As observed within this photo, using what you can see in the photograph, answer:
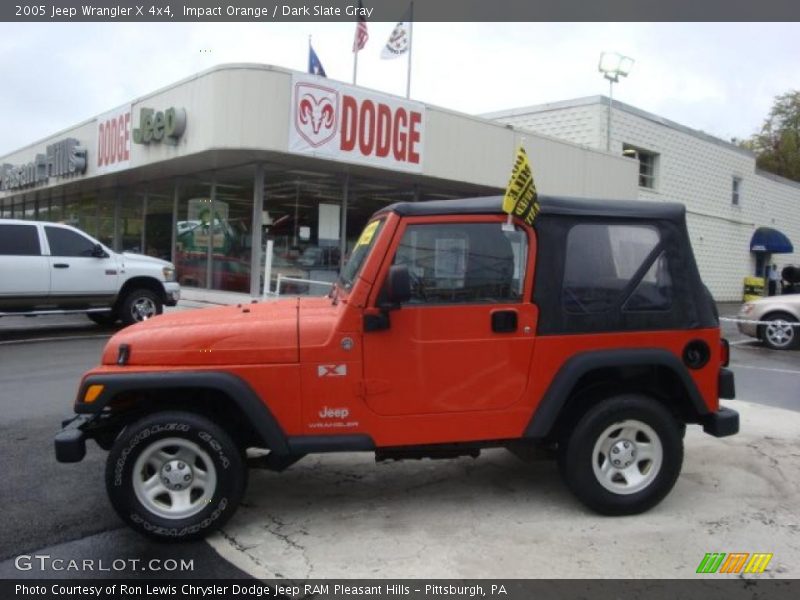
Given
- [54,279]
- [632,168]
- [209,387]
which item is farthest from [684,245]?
[632,168]

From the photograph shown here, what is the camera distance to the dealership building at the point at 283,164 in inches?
534

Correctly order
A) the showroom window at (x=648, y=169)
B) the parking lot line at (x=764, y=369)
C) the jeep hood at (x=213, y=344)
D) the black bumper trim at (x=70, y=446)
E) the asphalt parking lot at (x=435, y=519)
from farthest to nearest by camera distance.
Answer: the showroom window at (x=648, y=169) → the parking lot line at (x=764, y=369) → the jeep hood at (x=213, y=344) → the black bumper trim at (x=70, y=446) → the asphalt parking lot at (x=435, y=519)

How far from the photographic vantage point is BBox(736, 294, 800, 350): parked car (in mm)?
12445

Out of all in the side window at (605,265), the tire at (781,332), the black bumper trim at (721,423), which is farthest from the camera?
the tire at (781,332)

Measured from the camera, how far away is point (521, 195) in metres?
3.88

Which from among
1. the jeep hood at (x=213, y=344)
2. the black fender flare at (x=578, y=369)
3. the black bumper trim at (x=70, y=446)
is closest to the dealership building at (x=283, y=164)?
the jeep hood at (x=213, y=344)

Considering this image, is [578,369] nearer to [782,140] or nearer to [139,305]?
[139,305]

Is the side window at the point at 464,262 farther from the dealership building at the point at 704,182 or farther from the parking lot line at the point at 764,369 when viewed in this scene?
the dealership building at the point at 704,182

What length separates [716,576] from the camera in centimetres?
341

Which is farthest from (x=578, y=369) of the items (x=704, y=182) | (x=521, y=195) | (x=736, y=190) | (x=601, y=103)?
(x=736, y=190)

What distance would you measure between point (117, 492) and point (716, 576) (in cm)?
322

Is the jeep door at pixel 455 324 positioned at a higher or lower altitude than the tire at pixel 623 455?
higher

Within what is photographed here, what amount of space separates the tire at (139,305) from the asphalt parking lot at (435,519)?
6165mm

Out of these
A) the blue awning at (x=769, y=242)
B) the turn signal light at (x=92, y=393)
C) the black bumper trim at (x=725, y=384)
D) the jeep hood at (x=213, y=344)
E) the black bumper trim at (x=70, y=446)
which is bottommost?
the black bumper trim at (x=70, y=446)
